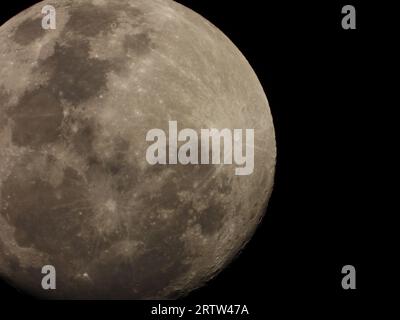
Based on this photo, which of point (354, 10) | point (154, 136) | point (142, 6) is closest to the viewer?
point (154, 136)

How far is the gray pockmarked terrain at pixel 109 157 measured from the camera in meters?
4.28

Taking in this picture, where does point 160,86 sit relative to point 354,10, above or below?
below

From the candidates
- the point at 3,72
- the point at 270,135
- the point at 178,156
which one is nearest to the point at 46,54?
the point at 3,72

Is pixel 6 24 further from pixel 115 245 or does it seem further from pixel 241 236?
pixel 241 236

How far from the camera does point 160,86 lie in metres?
4.38

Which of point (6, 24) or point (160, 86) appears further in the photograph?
point (6, 24)

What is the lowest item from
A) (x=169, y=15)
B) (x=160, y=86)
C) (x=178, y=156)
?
(x=178, y=156)

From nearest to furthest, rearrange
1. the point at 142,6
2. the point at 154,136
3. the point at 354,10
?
1. the point at 154,136
2. the point at 142,6
3. the point at 354,10

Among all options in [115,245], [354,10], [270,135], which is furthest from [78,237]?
[354,10]

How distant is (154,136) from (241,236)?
108cm

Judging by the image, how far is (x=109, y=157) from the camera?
425 cm

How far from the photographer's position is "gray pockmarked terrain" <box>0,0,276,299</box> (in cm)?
428

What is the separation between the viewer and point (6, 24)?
493 cm

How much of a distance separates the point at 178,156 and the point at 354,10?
6.11 ft
